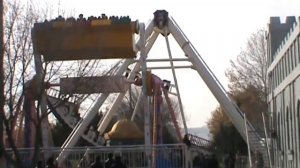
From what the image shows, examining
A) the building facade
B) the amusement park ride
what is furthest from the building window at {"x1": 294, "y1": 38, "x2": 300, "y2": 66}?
the amusement park ride

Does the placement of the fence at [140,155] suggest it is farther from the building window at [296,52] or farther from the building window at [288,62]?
the building window at [288,62]

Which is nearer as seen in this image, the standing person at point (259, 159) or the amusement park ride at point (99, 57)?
the amusement park ride at point (99, 57)

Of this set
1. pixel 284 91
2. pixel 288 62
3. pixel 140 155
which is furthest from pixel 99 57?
pixel 284 91

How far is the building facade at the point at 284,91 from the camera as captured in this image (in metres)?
35.2

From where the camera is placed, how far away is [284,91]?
134 ft

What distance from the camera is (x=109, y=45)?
30547 millimetres

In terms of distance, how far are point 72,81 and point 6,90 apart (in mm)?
3921

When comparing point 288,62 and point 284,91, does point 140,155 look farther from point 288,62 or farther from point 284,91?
point 284,91

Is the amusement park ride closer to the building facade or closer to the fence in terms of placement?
the fence

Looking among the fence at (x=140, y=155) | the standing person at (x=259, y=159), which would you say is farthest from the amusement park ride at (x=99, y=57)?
the fence at (x=140, y=155)

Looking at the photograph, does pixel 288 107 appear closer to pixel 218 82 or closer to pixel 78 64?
pixel 218 82

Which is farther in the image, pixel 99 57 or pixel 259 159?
pixel 259 159

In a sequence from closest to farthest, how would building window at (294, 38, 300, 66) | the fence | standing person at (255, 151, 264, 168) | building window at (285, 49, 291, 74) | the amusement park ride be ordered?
the amusement park ride
the fence
building window at (294, 38, 300, 66)
building window at (285, 49, 291, 74)
standing person at (255, 151, 264, 168)

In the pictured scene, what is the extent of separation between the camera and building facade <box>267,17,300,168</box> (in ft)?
116
